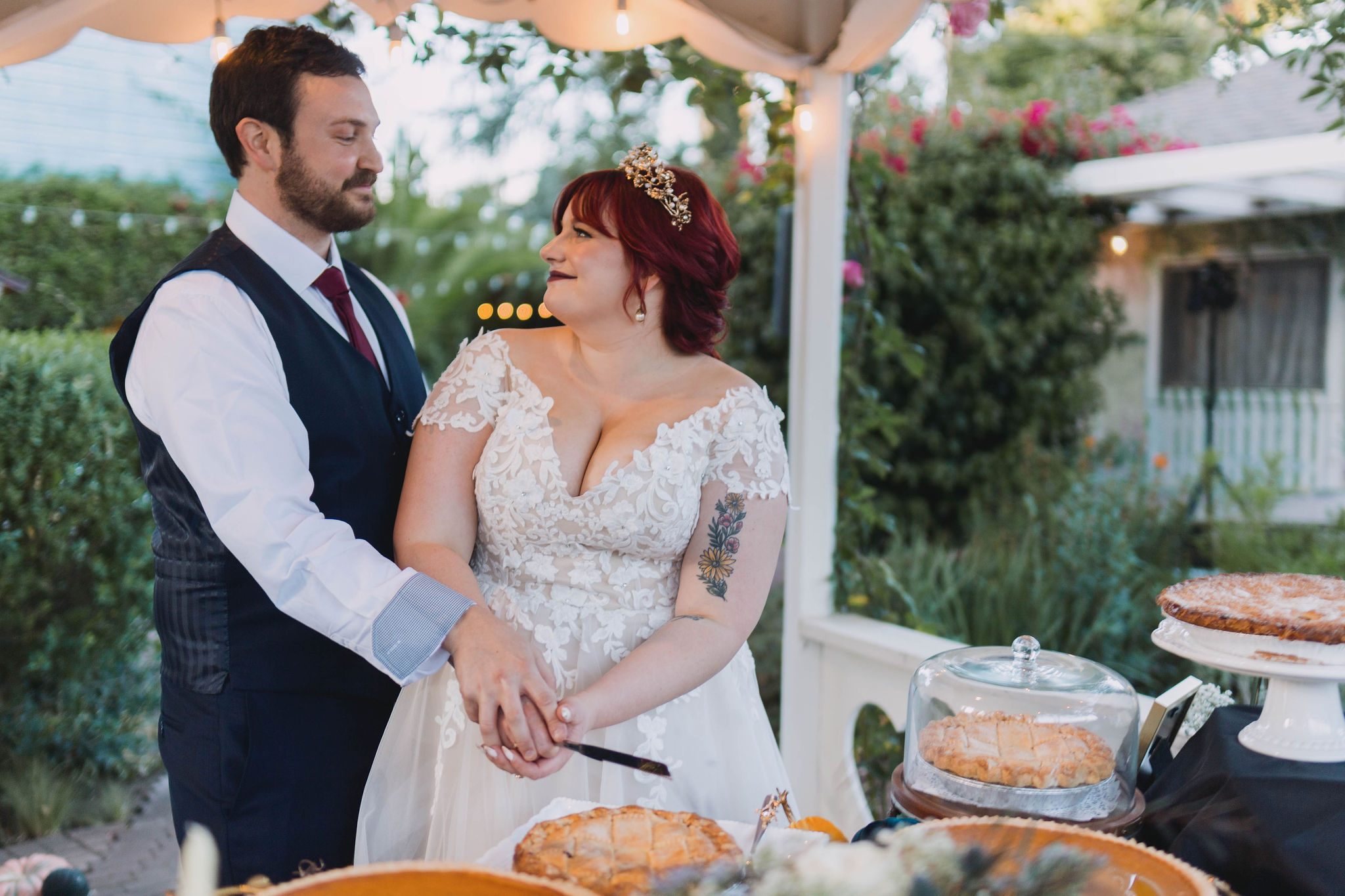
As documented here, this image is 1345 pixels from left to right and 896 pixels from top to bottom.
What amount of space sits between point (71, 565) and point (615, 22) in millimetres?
2901

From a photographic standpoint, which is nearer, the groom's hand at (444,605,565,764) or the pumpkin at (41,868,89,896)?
the groom's hand at (444,605,565,764)

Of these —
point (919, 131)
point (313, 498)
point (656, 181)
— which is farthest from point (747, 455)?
point (919, 131)

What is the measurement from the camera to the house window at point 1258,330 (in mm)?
8523

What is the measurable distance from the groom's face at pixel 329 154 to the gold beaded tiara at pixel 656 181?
1.75 ft

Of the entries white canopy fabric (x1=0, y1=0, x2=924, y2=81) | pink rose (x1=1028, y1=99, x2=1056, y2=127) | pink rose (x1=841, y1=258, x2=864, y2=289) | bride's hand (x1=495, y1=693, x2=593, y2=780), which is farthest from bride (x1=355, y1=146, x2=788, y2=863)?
pink rose (x1=1028, y1=99, x2=1056, y2=127)

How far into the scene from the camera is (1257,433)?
8.65 metres

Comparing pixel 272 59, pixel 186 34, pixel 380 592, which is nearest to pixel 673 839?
pixel 380 592

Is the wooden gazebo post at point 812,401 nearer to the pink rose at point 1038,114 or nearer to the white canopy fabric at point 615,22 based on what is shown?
the white canopy fabric at point 615,22

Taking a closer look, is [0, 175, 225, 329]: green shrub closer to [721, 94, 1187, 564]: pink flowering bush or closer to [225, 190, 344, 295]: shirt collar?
[721, 94, 1187, 564]: pink flowering bush

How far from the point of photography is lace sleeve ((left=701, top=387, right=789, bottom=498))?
6.09ft

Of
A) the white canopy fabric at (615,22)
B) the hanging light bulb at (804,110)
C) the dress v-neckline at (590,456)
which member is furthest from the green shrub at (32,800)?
the hanging light bulb at (804,110)

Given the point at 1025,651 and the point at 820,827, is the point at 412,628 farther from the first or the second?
the point at 1025,651

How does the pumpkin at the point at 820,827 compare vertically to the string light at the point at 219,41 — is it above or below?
below

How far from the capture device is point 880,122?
7492 millimetres
